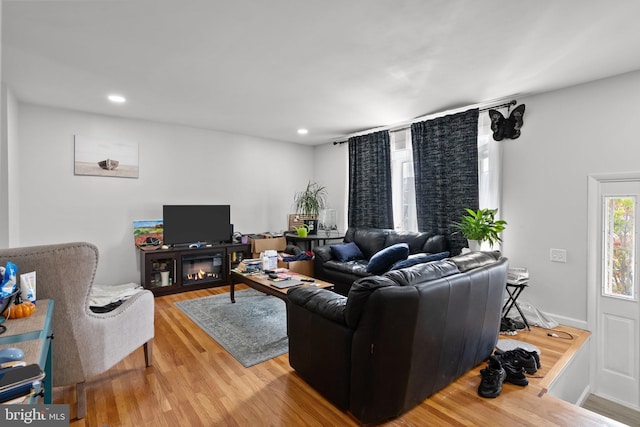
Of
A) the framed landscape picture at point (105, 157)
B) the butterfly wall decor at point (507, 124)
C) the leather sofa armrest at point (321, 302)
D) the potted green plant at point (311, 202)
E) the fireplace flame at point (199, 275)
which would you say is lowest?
the fireplace flame at point (199, 275)

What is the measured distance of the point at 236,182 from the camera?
18.6 feet

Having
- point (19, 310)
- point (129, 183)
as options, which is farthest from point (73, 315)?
point (129, 183)

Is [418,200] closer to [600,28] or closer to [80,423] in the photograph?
[600,28]

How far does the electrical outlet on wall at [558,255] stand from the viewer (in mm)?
3371

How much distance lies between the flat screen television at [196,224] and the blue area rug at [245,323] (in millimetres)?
974

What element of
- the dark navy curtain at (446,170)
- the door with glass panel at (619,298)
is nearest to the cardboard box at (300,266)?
the dark navy curtain at (446,170)

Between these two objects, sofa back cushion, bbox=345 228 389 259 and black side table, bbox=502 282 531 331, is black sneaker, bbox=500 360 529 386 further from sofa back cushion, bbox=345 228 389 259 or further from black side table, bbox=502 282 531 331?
sofa back cushion, bbox=345 228 389 259

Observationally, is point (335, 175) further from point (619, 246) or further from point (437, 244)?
point (619, 246)

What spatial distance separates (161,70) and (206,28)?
969mm

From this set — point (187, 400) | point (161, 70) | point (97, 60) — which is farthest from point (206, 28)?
point (187, 400)

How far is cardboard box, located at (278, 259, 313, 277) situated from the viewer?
4750 millimetres

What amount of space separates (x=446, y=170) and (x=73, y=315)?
407cm

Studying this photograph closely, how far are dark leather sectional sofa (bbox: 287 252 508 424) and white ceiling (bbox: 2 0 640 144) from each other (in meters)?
1.66

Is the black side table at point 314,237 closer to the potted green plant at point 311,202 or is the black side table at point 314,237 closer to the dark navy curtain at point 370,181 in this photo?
the potted green plant at point 311,202
